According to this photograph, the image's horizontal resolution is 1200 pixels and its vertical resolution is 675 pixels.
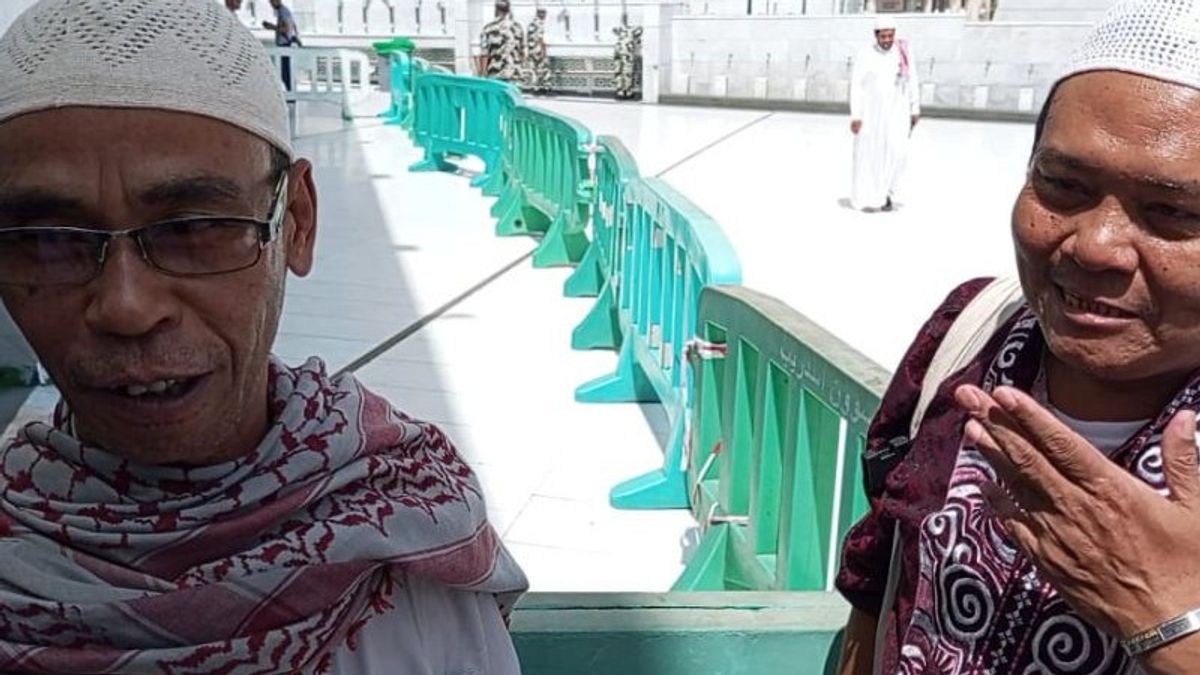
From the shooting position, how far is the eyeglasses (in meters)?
0.96

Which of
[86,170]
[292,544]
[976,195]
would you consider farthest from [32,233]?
[976,195]

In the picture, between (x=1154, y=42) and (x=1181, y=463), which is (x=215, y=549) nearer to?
(x=1181, y=463)

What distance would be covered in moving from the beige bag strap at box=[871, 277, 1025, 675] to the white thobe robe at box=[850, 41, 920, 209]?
857 cm

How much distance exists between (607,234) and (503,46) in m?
16.2

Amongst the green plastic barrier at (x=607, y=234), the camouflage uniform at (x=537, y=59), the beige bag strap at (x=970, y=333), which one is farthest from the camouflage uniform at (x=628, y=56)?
the beige bag strap at (x=970, y=333)

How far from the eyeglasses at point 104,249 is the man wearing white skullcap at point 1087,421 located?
2.34 ft

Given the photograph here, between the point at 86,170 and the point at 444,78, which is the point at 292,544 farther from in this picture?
the point at 444,78

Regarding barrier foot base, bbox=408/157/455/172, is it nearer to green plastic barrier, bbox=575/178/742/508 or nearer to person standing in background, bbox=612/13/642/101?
green plastic barrier, bbox=575/178/742/508

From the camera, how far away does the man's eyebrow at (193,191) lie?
3.17ft

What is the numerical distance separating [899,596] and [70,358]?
0.95 m

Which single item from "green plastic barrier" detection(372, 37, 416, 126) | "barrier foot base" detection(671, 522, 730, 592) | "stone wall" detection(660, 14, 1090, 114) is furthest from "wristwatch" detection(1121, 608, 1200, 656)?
"stone wall" detection(660, 14, 1090, 114)

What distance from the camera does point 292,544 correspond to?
3.43ft

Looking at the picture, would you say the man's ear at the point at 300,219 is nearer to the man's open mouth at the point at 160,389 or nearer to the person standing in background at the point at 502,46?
the man's open mouth at the point at 160,389

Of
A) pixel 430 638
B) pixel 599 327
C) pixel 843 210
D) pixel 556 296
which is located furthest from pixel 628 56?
pixel 430 638
